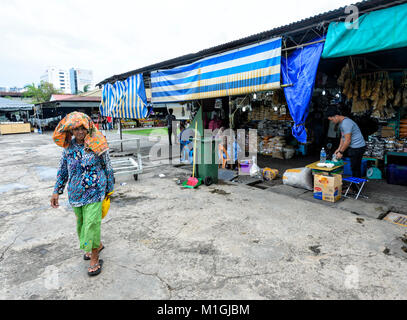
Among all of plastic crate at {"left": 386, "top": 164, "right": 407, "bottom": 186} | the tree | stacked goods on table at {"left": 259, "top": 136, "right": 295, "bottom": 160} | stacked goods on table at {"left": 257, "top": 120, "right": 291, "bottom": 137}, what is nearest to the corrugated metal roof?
plastic crate at {"left": 386, "top": 164, "right": 407, "bottom": 186}

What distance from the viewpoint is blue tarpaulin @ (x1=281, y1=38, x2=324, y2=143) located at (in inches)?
194

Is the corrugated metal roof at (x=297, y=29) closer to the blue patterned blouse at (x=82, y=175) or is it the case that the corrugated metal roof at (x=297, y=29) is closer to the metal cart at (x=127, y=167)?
the metal cart at (x=127, y=167)

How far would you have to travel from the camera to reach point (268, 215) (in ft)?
15.3

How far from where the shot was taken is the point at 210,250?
3510 mm

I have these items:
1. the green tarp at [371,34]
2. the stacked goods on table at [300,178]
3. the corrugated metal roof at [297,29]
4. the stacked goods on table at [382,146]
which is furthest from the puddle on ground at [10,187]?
the stacked goods on table at [382,146]

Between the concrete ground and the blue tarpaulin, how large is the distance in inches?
71.6

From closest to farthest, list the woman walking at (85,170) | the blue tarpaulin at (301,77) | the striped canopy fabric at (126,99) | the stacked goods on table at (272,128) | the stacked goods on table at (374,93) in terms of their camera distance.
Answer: the woman walking at (85,170) → the blue tarpaulin at (301,77) → the stacked goods on table at (374,93) → the striped canopy fabric at (126,99) → the stacked goods on table at (272,128)

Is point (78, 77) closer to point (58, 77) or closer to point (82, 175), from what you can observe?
point (58, 77)

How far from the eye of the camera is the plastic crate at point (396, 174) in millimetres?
6047

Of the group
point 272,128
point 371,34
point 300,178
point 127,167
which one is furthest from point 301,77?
point 272,128

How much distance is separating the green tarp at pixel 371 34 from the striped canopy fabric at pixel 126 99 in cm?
668

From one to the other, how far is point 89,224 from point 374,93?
726 centimetres

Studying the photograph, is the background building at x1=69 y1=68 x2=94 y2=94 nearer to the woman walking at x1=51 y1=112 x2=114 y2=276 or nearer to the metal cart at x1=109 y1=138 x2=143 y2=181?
the metal cart at x1=109 y1=138 x2=143 y2=181

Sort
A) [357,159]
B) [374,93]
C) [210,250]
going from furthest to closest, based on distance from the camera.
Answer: [374,93] → [357,159] → [210,250]
